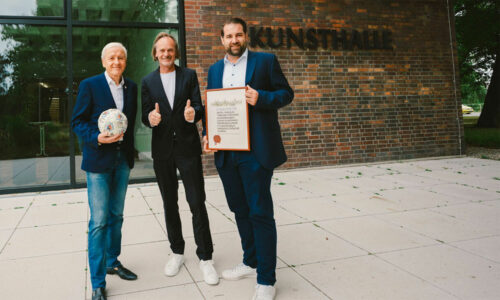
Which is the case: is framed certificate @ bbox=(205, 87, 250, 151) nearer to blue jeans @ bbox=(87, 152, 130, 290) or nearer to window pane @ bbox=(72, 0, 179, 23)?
blue jeans @ bbox=(87, 152, 130, 290)

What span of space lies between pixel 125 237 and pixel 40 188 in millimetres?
3676

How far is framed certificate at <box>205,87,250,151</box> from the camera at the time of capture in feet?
8.66

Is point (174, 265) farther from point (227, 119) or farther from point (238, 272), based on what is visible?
point (227, 119)

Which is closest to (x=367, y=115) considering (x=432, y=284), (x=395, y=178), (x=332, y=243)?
(x=395, y=178)

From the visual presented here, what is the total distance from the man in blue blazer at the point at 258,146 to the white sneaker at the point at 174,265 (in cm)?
80

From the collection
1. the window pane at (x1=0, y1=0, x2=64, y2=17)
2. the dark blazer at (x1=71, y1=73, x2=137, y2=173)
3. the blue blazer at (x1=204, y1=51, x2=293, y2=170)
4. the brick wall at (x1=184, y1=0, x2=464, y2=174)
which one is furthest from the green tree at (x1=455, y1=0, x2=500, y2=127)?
the dark blazer at (x1=71, y1=73, x2=137, y2=173)

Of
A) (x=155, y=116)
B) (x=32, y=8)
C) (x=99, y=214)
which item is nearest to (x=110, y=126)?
(x=155, y=116)

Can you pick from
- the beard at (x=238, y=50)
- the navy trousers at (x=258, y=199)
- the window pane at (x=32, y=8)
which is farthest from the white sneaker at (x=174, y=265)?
the window pane at (x=32, y=8)

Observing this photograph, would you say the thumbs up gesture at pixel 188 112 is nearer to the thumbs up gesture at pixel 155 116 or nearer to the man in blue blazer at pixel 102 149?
the thumbs up gesture at pixel 155 116

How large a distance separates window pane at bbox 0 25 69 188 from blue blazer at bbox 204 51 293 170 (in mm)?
5507

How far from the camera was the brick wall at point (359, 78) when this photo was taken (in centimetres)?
766

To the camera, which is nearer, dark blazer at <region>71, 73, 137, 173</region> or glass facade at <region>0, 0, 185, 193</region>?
dark blazer at <region>71, 73, 137, 173</region>

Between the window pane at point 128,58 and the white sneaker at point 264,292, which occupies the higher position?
the window pane at point 128,58

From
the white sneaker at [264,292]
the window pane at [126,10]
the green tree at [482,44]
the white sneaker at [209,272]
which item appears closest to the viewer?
the white sneaker at [264,292]
